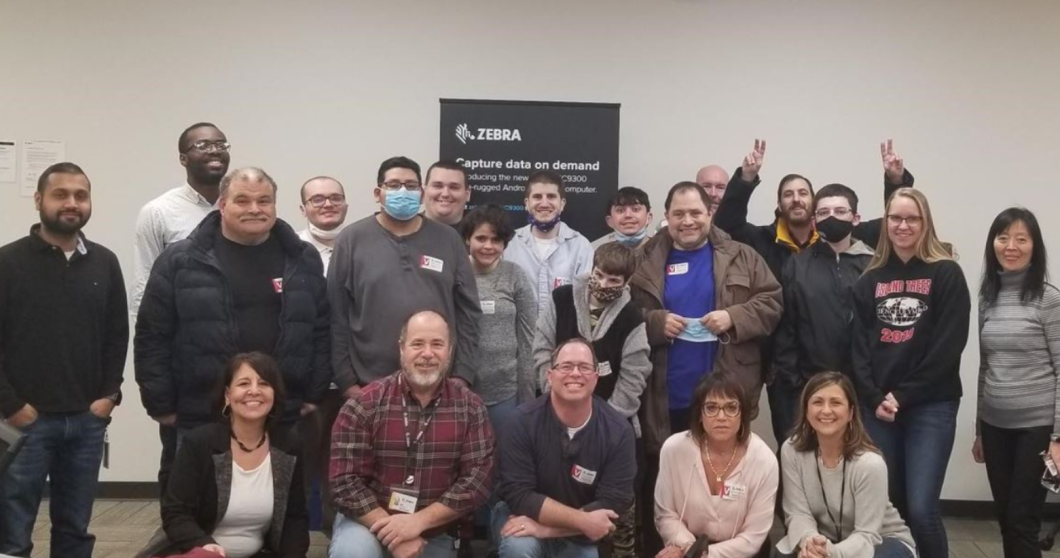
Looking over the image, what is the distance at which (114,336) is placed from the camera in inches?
126

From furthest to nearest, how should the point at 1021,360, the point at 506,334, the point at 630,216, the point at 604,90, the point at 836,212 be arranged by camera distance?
the point at 604,90 < the point at 630,216 < the point at 836,212 < the point at 506,334 < the point at 1021,360

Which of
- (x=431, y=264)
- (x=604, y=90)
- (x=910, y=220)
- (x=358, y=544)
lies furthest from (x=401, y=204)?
(x=910, y=220)

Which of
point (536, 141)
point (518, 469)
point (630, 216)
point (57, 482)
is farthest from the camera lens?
point (536, 141)

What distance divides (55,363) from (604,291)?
2030 mm

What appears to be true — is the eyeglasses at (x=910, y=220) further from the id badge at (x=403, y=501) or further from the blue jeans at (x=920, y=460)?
the id badge at (x=403, y=501)

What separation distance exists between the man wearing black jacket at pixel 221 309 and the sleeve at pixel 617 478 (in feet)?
3.78

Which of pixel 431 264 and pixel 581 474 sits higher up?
pixel 431 264

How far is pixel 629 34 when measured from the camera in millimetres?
4703

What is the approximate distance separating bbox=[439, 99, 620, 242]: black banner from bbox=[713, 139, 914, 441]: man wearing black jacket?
76 cm

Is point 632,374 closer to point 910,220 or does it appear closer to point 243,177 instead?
point 910,220

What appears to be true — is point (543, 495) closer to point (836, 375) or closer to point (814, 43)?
point (836, 375)

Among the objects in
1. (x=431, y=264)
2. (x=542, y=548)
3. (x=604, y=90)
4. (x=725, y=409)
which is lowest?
(x=542, y=548)

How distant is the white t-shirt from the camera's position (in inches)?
106

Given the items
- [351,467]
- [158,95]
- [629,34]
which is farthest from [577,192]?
[158,95]
